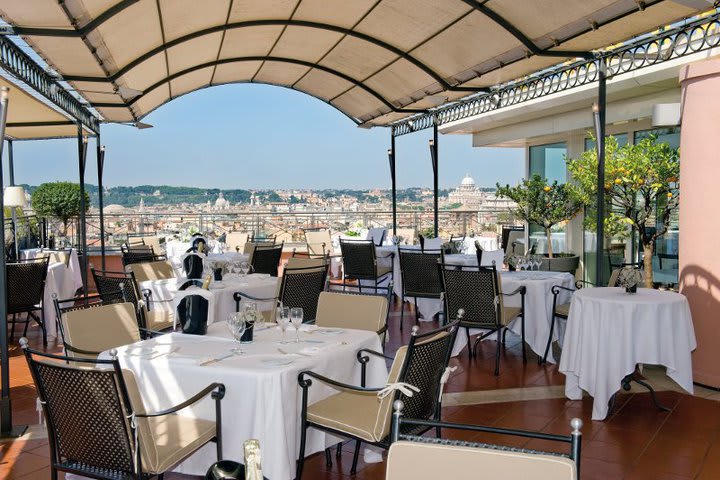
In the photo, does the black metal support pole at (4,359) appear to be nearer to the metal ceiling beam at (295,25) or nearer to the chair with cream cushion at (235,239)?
the metal ceiling beam at (295,25)

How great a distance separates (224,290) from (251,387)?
291 centimetres

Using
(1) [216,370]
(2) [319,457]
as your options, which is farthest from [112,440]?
(2) [319,457]

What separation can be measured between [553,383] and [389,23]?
13.9ft

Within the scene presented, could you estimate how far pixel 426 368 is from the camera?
3135 mm

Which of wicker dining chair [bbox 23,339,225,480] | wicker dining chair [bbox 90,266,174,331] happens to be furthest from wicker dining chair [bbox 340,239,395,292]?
wicker dining chair [bbox 23,339,225,480]

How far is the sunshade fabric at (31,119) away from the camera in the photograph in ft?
25.8

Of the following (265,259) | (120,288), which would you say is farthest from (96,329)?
(265,259)

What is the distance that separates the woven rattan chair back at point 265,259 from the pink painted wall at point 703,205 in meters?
4.97

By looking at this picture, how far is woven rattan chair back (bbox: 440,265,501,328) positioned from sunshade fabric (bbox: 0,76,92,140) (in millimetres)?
4625

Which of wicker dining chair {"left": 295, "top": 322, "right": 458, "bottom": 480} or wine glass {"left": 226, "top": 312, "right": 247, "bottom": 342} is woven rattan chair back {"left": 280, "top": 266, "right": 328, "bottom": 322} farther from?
wicker dining chair {"left": 295, "top": 322, "right": 458, "bottom": 480}

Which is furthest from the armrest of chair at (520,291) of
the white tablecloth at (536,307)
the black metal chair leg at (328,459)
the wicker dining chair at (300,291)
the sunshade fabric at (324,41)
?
the black metal chair leg at (328,459)

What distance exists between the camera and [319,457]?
3930 millimetres

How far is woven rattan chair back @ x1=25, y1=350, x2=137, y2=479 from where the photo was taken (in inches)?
103

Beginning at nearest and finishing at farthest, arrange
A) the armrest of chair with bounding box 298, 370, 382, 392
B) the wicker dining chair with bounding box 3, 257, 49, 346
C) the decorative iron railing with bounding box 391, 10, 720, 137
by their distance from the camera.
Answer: the armrest of chair with bounding box 298, 370, 382, 392
the decorative iron railing with bounding box 391, 10, 720, 137
the wicker dining chair with bounding box 3, 257, 49, 346
